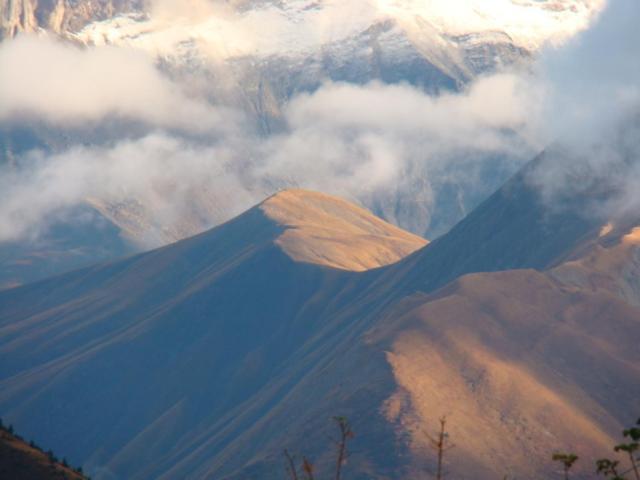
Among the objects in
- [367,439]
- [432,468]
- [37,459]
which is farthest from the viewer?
[367,439]

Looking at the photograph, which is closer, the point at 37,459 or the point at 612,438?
the point at 37,459

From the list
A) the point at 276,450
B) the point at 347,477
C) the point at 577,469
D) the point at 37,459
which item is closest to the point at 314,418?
the point at 276,450

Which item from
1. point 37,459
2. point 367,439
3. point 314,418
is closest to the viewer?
point 37,459

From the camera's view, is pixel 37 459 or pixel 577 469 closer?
pixel 37 459

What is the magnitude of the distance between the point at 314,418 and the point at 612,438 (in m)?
37.4

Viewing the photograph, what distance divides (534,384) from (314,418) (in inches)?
1110

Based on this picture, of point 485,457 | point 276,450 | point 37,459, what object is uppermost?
point 37,459

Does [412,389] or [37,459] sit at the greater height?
[37,459]

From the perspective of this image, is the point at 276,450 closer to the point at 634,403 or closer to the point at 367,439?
the point at 367,439

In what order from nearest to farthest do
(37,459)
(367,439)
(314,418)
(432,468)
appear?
(37,459), (432,468), (367,439), (314,418)

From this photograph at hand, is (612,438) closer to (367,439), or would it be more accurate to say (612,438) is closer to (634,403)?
(634,403)

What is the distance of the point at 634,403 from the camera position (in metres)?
196

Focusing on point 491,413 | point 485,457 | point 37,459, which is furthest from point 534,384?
point 37,459

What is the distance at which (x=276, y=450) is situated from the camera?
631ft
